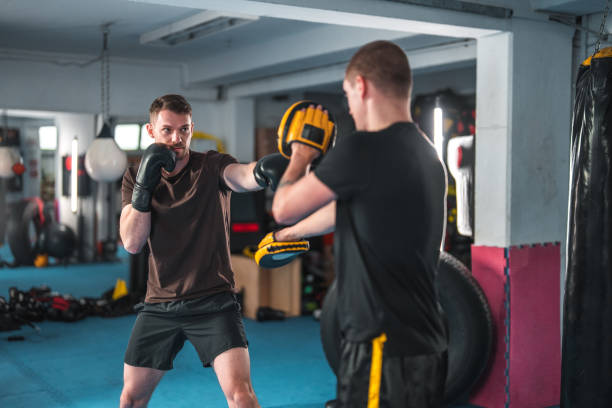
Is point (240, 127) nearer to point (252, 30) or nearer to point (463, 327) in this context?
point (252, 30)

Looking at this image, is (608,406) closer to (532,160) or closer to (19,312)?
(532,160)

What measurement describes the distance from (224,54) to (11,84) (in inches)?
91.9

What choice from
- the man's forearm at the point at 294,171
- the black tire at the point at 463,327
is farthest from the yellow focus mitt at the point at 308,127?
the black tire at the point at 463,327

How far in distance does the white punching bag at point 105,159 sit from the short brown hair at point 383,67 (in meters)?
4.56

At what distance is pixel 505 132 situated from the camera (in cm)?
385

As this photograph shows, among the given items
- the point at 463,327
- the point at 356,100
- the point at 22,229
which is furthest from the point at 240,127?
the point at 356,100

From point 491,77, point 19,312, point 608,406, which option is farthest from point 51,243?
point 608,406

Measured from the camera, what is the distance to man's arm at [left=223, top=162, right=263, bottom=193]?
2525 millimetres

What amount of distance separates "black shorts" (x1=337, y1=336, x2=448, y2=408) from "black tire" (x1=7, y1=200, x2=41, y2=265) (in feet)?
29.2

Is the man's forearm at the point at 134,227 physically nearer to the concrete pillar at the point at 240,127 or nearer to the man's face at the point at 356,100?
the man's face at the point at 356,100

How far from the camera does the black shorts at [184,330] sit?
8.40 ft

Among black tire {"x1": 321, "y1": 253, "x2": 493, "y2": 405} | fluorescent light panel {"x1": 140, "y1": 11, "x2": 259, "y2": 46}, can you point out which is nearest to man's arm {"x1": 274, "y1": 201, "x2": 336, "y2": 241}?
black tire {"x1": 321, "y1": 253, "x2": 493, "y2": 405}

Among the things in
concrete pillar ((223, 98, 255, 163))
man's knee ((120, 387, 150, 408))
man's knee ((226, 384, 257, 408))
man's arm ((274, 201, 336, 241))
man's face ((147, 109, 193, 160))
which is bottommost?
man's knee ((120, 387, 150, 408))

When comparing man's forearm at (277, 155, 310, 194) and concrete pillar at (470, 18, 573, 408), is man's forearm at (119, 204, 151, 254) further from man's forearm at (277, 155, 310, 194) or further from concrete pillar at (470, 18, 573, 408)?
concrete pillar at (470, 18, 573, 408)
